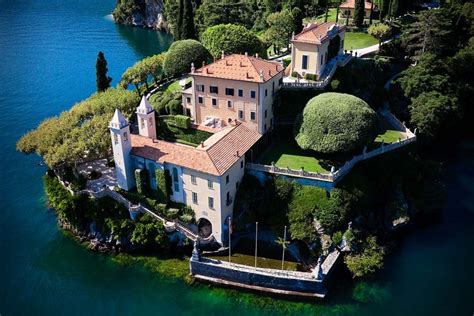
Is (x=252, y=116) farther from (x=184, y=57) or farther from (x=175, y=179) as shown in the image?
(x=184, y=57)

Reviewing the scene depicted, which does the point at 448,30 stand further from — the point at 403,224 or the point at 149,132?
the point at 149,132

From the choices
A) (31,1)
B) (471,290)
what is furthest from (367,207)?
(31,1)

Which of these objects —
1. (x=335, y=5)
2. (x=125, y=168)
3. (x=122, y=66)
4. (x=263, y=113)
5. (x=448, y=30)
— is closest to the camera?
(x=125, y=168)

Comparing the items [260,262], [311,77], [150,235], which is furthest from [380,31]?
[150,235]

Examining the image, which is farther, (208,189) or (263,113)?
(263,113)

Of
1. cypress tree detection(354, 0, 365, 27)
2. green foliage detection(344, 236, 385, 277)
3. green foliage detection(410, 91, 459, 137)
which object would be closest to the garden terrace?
green foliage detection(344, 236, 385, 277)

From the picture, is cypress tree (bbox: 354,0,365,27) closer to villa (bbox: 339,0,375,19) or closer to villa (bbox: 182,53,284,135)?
villa (bbox: 339,0,375,19)
